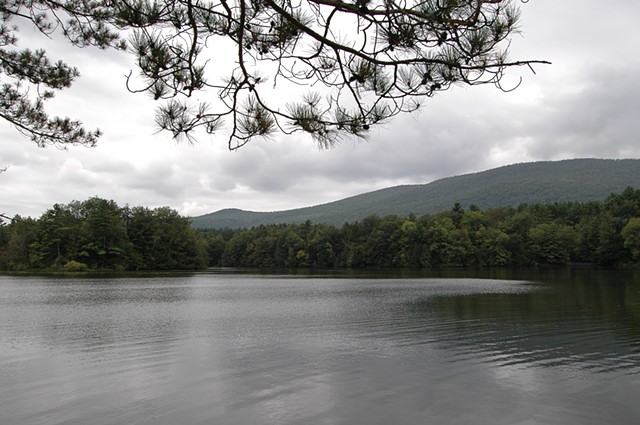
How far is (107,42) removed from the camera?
649cm

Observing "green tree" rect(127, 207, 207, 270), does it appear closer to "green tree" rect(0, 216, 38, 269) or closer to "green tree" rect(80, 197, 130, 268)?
"green tree" rect(80, 197, 130, 268)

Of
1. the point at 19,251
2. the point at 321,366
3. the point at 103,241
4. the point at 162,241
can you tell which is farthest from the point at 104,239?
the point at 321,366

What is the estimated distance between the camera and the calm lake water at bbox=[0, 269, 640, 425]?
27.1 feet

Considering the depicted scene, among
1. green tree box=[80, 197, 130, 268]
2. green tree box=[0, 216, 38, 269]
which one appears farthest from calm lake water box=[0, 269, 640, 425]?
green tree box=[0, 216, 38, 269]

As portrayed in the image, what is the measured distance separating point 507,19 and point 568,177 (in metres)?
207

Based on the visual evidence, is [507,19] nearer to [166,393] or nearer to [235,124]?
[235,124]

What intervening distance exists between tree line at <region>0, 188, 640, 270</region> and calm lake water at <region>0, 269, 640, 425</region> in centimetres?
5185

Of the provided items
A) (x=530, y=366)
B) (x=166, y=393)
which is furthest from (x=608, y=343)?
(x=166, y=393)

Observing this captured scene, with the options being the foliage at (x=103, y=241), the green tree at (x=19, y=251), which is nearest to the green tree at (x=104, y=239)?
the foliage at (x=103, y=241)

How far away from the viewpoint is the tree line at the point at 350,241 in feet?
227

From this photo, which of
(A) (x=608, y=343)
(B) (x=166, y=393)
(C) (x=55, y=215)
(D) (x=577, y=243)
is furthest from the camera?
(D) (x=577, y=243)

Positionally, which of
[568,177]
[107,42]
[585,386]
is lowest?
[585,386]

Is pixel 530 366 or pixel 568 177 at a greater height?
pixel 568 177

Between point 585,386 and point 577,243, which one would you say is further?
point 577,243
